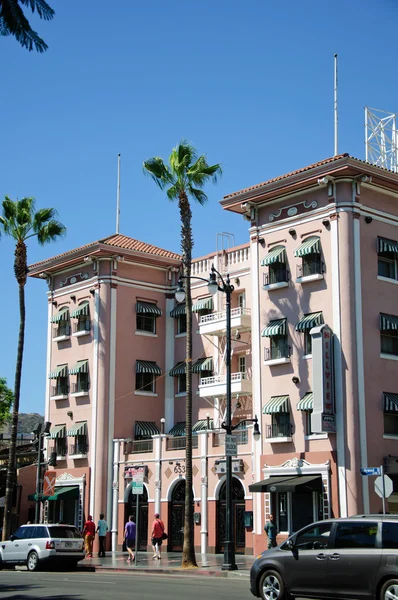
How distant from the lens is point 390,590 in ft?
50.8

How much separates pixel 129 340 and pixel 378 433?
16.2 m

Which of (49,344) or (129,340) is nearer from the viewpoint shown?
(129,340)

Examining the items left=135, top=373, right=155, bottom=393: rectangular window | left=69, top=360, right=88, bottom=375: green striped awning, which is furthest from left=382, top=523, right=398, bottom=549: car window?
left=69, top=360, right=88, bottom=375: green striped awning

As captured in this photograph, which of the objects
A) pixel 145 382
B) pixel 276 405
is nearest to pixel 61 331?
pixel 145 382

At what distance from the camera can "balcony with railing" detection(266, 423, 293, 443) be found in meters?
34.3

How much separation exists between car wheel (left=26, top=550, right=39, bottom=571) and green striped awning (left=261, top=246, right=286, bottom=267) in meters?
14.3

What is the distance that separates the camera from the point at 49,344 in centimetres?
4831

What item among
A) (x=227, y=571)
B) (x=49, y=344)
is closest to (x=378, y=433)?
(x=227, y=571)

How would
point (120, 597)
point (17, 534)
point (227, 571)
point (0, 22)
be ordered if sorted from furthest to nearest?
point (17, 534), point (227, 571), point (120, 597), point (0, 22)

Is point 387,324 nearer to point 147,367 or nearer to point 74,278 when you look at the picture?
point 147,367

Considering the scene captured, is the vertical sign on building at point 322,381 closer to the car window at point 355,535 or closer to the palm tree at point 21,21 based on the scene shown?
the car window at point 355,535

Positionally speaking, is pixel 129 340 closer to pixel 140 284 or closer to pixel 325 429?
pixel 140 284

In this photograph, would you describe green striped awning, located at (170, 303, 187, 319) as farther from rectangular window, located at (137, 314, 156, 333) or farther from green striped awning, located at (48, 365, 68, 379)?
green striped awning, located at (48, 365, 68, 379)

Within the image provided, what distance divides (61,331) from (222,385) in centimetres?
1126
